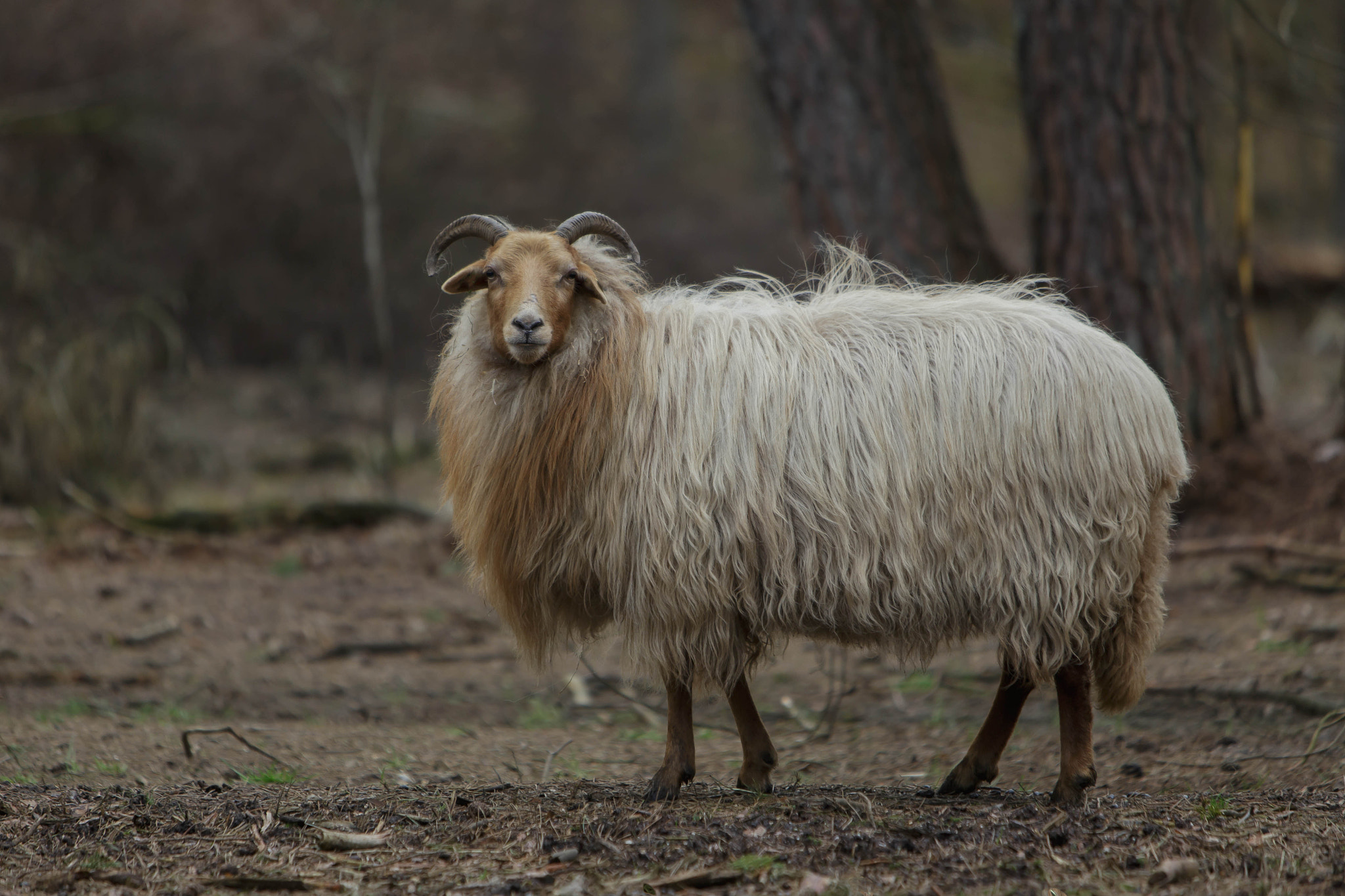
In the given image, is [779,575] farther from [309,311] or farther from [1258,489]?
[309,311]

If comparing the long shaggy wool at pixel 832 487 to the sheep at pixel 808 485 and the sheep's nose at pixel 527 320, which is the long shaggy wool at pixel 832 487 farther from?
the sheep's nose at pixel 527 320

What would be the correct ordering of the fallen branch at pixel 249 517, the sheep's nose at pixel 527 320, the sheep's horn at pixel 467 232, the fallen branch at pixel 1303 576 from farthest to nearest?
the fallen branch at pixel 249 517 → the fallen branch at pixel 1303 576 → the sheep's horn at pixel 467 232 → the sheep's nose at pixel 527 320

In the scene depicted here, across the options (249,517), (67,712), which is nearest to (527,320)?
(67,712)

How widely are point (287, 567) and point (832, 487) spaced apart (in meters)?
5.76

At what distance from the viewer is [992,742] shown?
15.3 feet

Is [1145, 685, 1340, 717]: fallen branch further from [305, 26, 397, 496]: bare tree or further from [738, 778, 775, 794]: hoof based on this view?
[305, 26, 397, 496]: bare tree

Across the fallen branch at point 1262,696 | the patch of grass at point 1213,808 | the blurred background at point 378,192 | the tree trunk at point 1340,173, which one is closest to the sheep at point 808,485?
the patch of grass at point 1213,808

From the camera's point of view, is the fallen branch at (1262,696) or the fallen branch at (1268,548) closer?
the fallen branch at (1262,696)

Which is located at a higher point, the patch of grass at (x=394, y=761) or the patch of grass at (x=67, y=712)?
the patch of grass at (x=67, y=712)

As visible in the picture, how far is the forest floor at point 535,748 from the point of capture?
139 inches

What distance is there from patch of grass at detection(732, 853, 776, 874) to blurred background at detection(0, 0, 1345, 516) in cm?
449

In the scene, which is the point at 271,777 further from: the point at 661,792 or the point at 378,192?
the point at 378,192

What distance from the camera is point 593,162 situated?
717 inches

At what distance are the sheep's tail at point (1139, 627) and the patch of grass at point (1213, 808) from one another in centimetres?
51
